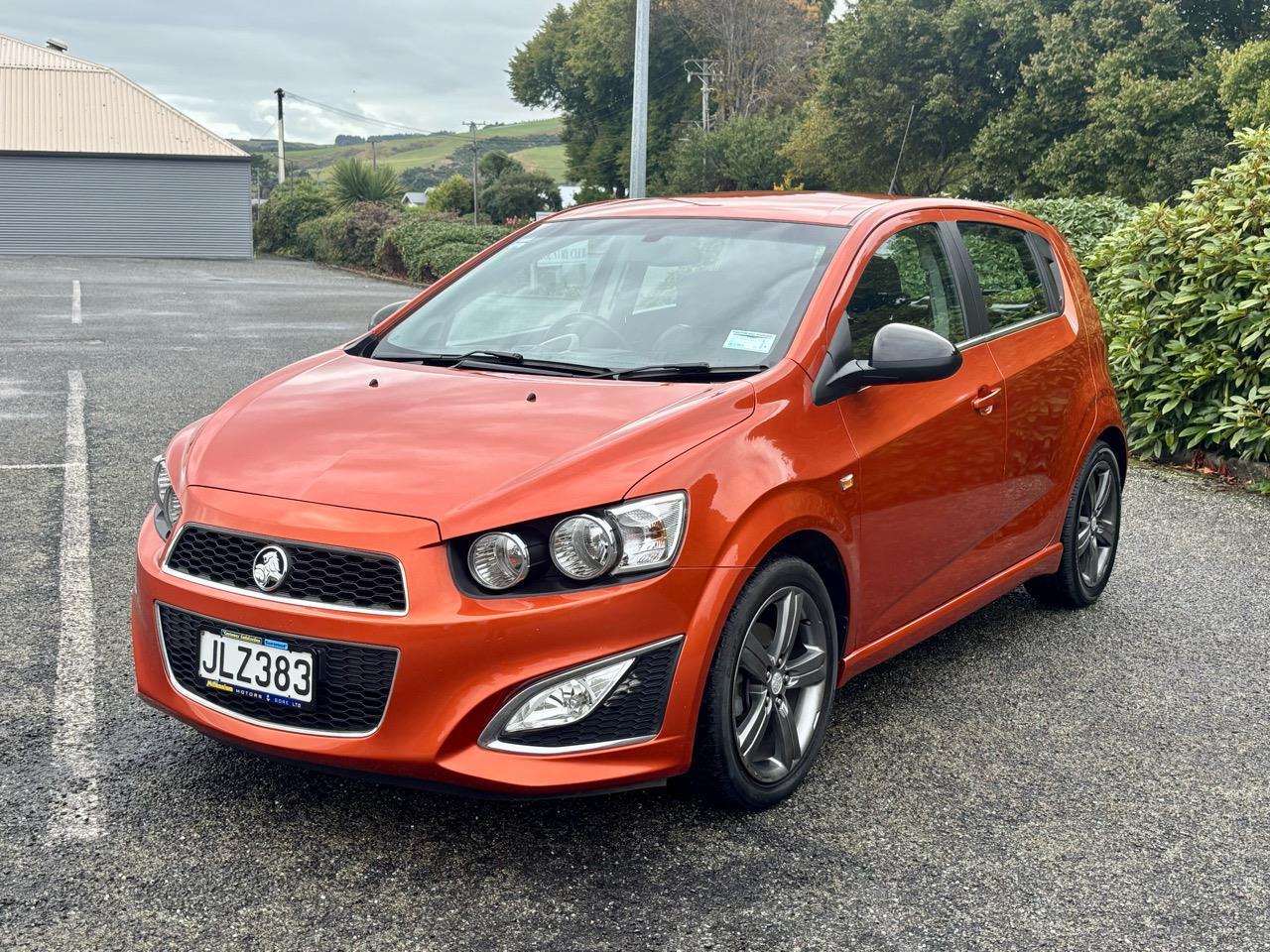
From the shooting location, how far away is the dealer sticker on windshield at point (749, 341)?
3.87m

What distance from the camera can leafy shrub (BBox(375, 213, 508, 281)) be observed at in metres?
26.7

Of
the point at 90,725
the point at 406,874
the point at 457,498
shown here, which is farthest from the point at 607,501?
the point at 90,725

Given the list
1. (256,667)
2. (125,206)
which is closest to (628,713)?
(256,667)

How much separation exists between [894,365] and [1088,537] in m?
2.20

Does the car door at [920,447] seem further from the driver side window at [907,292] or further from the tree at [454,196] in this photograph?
the tree at [454,196]

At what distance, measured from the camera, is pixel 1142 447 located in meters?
9.30

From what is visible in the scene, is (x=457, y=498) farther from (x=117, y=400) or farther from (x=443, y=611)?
(x=117, y=400)

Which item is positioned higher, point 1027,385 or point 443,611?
point 1027,385

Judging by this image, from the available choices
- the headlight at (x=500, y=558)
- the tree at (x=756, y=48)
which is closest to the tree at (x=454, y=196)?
the tree at (x=756, y=48)

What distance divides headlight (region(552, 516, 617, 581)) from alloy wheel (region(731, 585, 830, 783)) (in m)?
0.50

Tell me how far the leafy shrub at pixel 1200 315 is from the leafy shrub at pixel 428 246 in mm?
17933

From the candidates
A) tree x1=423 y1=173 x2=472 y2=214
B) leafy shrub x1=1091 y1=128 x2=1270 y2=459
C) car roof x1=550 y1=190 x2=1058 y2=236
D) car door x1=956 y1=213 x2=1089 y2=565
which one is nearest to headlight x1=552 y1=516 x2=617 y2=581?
car roof x1=550 y1=190 x2=1058 y2=236

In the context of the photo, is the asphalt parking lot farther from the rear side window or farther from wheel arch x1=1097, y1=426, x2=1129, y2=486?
the rear side window

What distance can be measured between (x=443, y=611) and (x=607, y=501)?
1.48ft
